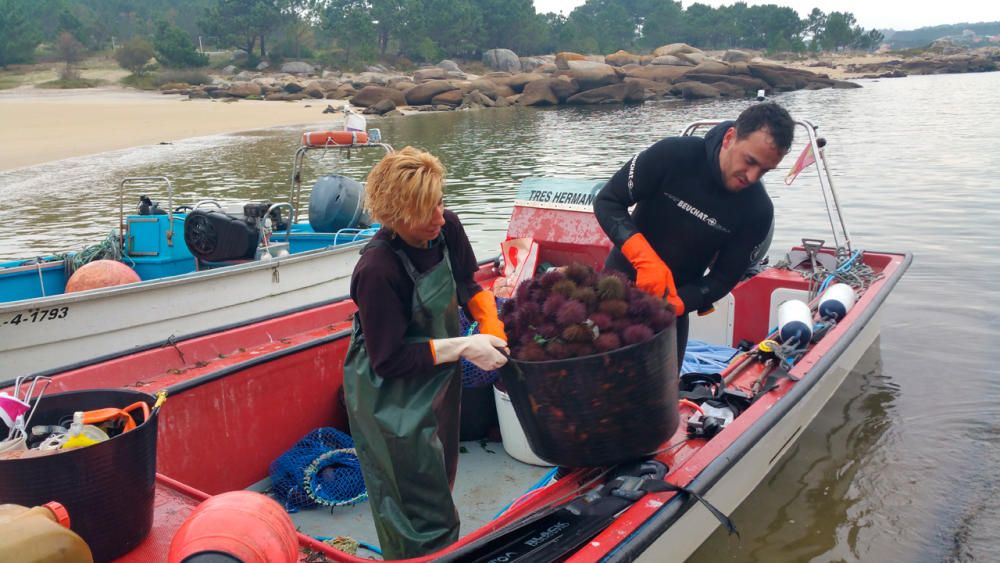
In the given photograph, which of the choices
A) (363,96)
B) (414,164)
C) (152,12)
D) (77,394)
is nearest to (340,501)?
(77,394)

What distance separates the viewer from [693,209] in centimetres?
338

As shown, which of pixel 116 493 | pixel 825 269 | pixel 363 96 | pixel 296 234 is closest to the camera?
pixel 116 493

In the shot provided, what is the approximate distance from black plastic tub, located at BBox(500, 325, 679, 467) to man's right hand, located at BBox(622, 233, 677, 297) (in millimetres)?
499

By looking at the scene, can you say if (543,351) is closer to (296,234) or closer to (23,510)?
(23,510)

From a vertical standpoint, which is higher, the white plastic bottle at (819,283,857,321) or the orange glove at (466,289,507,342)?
the orange glove at (466,289,507,342)

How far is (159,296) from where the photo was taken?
658 centimetres

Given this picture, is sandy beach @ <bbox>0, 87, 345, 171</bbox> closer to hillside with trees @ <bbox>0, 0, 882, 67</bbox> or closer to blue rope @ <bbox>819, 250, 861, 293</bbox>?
hillside with trees @ <bbox>0, 0, 882, 67</bbox>

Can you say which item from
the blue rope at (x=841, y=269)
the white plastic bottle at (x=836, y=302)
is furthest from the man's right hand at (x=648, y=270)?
the blue rope at (x=841, y=269)

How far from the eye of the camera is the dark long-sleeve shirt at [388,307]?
2361 millimetres

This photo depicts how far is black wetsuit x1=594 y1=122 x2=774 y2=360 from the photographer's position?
3.35m

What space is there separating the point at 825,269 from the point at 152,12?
96139mm

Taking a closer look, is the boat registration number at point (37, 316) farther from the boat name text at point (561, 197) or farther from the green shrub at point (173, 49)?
the green shrub at point (173, 49)

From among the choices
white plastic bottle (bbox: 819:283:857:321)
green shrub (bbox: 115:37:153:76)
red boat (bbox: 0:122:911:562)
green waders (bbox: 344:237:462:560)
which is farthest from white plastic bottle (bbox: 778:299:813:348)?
green shrub (bbox: 115:37:153:76)

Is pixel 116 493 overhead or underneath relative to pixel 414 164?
underneath
